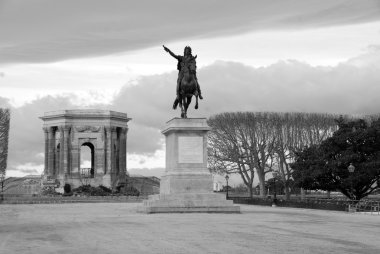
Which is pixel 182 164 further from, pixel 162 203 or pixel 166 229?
pixel 166 229

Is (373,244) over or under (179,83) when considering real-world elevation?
under

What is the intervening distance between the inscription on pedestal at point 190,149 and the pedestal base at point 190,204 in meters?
1.90

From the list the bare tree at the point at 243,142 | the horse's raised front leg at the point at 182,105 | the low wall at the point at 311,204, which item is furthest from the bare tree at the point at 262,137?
the horse's raised front leg at the point at 182,105

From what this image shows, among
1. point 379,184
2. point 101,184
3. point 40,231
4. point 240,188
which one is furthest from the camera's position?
point 240,188

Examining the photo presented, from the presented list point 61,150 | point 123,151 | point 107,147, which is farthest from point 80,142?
point 123,151

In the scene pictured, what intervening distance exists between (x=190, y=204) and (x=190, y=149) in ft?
10.1

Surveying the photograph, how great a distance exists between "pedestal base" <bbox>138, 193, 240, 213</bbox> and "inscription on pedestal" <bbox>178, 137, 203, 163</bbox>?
1902 millimetres

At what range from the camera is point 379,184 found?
1838 inches

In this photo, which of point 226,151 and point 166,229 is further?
point 226,151

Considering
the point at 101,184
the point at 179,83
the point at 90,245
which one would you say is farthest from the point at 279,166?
the point at 90,245

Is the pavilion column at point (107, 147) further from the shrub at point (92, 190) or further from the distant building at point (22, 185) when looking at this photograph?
the distant building at point (22, 185)

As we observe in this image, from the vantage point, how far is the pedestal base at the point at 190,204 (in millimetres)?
31609

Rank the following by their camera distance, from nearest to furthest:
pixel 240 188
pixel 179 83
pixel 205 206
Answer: pixel 205 206, pixel 179 83, pixel 240 188

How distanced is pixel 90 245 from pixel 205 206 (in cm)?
1626
